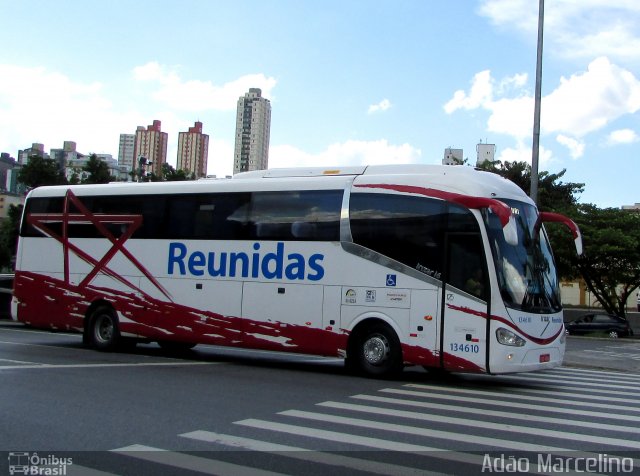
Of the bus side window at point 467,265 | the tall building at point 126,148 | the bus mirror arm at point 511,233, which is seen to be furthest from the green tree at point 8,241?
the tall building at point 126,148

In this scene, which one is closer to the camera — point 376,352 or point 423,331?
point 423,331

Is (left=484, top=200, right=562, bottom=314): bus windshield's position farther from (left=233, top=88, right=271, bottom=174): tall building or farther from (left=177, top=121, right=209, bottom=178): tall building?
(left=177, top=121, right=209, bottom=178): tall building

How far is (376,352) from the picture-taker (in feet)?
39.2

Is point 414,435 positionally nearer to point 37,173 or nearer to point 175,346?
point 175,346

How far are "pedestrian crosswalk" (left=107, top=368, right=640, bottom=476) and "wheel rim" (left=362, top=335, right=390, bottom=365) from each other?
1020 millimetres

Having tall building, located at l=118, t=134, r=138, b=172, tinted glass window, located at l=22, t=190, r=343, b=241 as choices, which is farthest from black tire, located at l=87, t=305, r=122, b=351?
tall building, located at l=118, t=134, r=138, b=172

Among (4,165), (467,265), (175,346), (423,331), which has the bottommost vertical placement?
(175,346)

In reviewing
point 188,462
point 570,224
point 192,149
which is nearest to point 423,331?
point 570,224

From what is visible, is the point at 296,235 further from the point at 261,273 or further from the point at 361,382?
the point at 361,382

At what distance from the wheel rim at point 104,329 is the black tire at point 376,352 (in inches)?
247

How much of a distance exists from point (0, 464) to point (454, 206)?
7.86m

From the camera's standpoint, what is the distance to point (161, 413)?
321 inches

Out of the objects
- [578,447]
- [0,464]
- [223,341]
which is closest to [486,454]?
[578,447]

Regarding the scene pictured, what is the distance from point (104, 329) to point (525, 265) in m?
9.78
